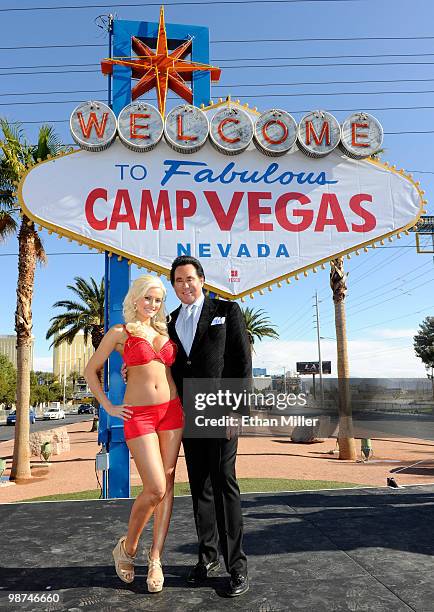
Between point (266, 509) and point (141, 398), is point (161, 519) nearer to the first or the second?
point (141, 398)

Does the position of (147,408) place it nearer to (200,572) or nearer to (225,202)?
(200,572)

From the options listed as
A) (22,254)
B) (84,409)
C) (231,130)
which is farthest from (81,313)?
(84,409)

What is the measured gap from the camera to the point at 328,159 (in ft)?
21.0

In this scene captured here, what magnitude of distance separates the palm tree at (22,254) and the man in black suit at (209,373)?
12850 millimetres

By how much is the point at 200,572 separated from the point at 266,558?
0.58 meters

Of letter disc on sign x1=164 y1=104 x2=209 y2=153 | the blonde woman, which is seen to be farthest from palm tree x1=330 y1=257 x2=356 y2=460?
the blonde woman

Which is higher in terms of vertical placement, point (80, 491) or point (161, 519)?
point (161, 519)

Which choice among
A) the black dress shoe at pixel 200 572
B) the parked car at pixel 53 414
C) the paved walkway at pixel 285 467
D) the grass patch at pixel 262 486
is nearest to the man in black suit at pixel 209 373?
the black dress shoe at pixel 200 572

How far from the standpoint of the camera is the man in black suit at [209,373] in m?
2.91

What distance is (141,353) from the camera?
2.86 meters

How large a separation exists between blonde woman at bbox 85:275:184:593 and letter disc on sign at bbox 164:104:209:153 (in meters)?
3.67

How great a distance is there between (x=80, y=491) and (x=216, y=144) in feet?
34.8

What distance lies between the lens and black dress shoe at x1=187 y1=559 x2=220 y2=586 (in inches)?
117

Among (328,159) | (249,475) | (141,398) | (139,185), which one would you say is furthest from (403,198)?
(249,475)
